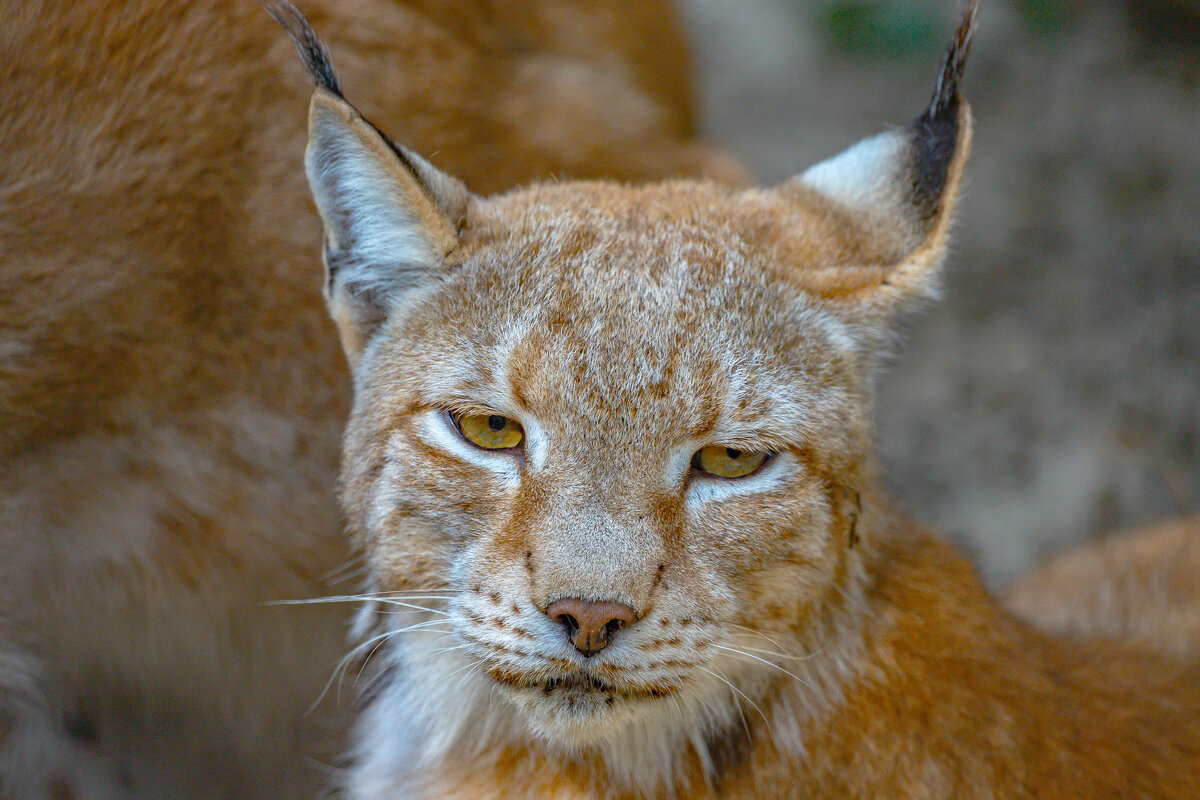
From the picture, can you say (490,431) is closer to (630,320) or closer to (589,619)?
(630,320)

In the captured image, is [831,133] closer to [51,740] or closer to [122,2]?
[122,2]

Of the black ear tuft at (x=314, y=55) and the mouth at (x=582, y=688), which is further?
the black ear tuft at (x=314, y=55)

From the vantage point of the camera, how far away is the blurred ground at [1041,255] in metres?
5.48

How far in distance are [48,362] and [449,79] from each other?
1.44 meters

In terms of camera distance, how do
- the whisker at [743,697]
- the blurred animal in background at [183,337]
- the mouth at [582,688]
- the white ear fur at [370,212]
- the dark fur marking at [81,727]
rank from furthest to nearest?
the dark fur marking at [81,727] → the blurred animal in background at [183,337] → the white ear fur at [370,212] → the whisker at [743,697] → the mouth at [582,688]

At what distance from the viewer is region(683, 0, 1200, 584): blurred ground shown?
18.0 ft

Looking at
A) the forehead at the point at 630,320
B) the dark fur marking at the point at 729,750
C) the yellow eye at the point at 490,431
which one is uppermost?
the forehead at the point at 630,320

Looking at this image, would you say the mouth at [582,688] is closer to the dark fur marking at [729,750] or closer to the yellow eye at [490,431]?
the dark fur marking at [729,750]

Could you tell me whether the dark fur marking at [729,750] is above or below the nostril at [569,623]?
below

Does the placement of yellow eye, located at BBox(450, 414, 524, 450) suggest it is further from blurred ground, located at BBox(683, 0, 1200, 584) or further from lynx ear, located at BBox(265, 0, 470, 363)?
blurred ground, located at BBox(683, 0, 1200, 584)

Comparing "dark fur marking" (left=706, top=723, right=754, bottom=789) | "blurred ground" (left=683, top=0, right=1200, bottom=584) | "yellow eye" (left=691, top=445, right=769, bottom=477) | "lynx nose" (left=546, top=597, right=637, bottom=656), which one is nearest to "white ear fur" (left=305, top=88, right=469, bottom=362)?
"yellow eye" (left=691, top=445, right=769, bottom=477)

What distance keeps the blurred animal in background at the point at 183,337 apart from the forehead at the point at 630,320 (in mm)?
958

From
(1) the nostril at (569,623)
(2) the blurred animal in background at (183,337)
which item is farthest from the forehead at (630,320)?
(2) the blurred animal in background at (183,337)

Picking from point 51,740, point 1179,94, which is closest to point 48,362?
point 51,740
